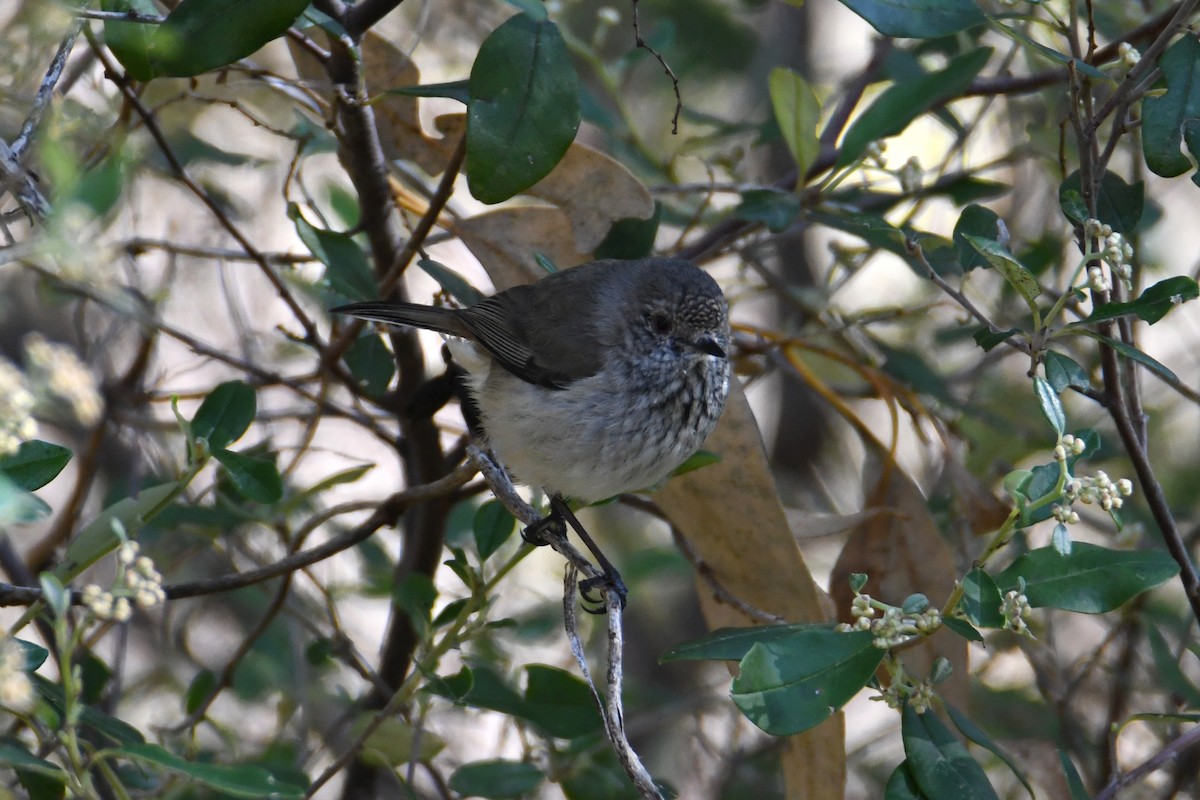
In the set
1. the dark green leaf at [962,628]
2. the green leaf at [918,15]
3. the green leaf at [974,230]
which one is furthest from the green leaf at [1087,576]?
the green leaf at [918,15]

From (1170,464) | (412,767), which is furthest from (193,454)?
(1170,464)

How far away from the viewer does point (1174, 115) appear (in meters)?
2.04

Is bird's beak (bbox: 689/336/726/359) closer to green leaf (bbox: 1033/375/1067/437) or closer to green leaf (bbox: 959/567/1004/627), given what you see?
green leaf (bbox: 1033/375/1067/437)

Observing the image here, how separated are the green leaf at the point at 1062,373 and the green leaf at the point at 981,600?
1.35ft

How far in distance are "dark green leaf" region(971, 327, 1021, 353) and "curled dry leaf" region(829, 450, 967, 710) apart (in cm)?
69

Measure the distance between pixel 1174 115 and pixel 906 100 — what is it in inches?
26.7

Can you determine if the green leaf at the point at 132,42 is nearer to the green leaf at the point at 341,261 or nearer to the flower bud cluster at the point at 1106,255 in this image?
the green leaf at the point at 341,261

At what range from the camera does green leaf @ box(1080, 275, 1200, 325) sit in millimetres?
1920

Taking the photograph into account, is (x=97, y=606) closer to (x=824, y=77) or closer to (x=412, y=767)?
(x=412, y=767)

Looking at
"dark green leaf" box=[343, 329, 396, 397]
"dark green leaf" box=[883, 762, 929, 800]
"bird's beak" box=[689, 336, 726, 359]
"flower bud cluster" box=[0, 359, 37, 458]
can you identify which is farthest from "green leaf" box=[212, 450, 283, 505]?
"dark green leaf" box=[883, 762, 929, 800]

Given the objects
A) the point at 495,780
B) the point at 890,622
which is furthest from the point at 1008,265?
the point at 495,780

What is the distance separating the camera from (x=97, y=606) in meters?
1.36

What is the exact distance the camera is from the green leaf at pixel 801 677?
1789 mm

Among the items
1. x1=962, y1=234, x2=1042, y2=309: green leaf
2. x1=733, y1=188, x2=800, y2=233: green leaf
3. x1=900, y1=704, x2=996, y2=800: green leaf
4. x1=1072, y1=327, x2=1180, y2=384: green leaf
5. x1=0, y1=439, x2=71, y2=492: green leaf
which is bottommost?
x1=900, y1=704, x2=996, y2=800: green leaf
